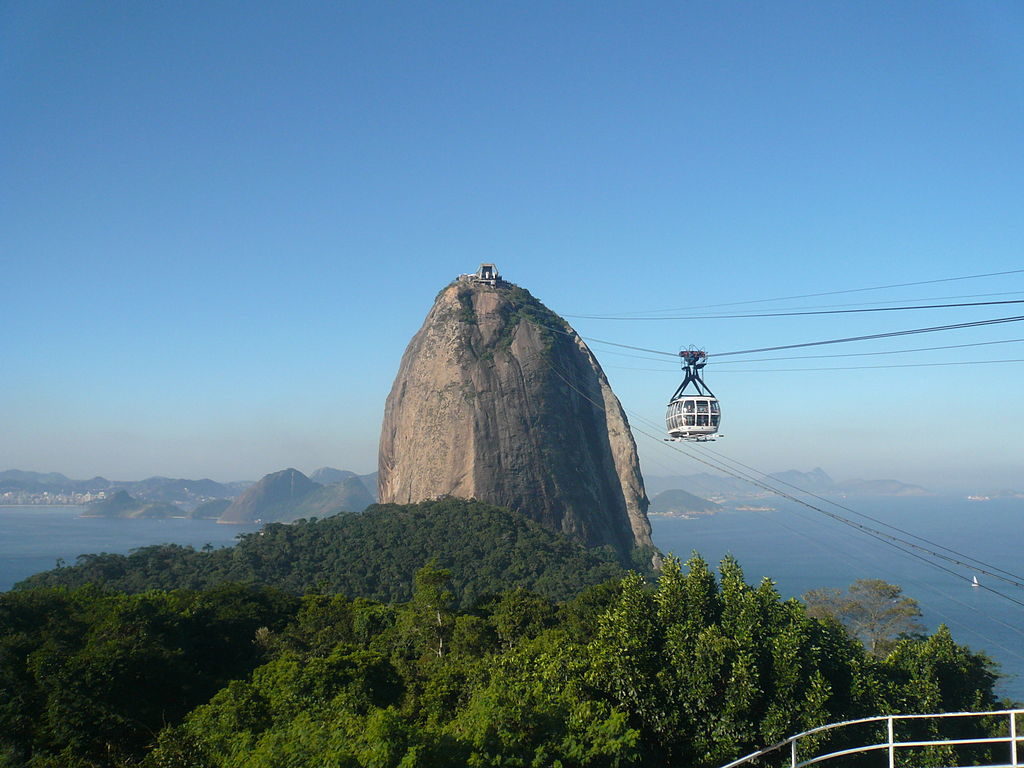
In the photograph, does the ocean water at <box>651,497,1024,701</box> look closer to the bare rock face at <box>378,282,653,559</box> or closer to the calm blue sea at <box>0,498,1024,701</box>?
the calm blue sea at <box>0,498,1024,701</box>

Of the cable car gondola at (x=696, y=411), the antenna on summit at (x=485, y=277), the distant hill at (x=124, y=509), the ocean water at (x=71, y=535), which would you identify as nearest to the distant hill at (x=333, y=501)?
the ocean water at (x=71, y=535)

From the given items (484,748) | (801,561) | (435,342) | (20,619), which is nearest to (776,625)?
(484,748)

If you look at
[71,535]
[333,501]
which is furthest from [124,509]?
[71,535]

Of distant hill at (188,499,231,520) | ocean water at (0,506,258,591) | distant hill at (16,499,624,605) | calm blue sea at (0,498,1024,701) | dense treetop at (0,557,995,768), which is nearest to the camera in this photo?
dense treetop at (0,557,995,768)

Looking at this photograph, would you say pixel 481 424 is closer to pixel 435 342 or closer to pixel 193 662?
pixel 435 342

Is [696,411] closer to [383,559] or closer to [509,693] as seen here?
[509,693]

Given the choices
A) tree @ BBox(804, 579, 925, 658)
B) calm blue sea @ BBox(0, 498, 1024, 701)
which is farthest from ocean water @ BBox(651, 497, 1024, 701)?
tree @ BBox(804, 579, 925, 658)
